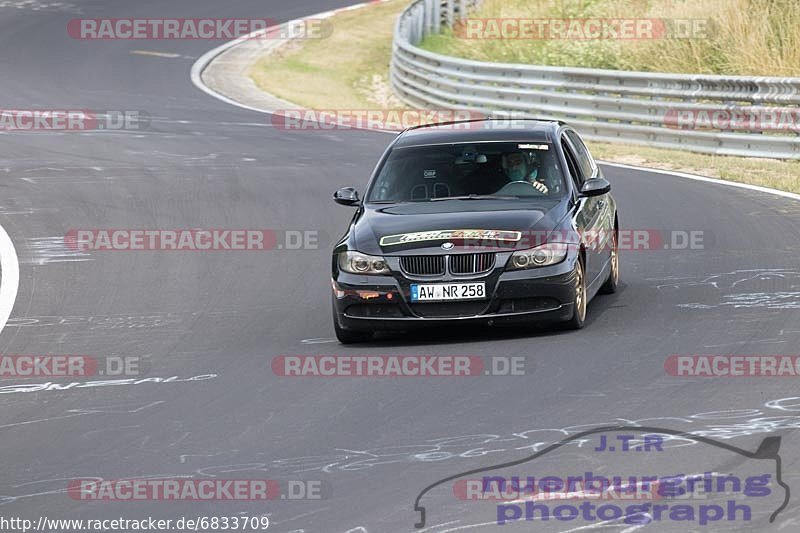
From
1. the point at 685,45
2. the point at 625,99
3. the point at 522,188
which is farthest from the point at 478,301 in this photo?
the point at 685,45

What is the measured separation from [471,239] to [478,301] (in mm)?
430

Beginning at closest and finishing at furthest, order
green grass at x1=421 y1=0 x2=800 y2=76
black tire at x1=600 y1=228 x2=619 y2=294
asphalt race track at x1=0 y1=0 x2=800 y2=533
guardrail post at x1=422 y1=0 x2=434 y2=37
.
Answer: asphalt race track at x1=0 y1=0 x2=800 y2=533
black tire at x1=600 y1=228 x2=619 y2=294
green grass at x1=421 y1=0 x2=800 y2=76
guardrail post at x1=422 y1=0 x2=434 y2=37

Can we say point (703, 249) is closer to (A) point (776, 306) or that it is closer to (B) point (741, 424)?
(A) point (776, 306)

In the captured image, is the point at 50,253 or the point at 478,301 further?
the point at 50,253

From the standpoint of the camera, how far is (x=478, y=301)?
10312 mm

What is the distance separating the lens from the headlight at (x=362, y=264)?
10484 millimetres

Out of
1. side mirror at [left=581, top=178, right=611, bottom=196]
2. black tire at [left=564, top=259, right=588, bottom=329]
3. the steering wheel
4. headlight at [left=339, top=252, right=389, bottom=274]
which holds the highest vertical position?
side mirror at [left=581, top=178, right=611, bottom=196]

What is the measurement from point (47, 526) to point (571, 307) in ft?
15.7

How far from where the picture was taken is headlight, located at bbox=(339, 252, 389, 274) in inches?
413

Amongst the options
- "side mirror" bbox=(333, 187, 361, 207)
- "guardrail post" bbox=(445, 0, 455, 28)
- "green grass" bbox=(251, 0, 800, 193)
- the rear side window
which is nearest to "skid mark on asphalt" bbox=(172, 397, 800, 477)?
"side mirror" bbox=(333, 187, 361, 207)

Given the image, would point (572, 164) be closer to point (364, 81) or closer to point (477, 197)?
point (477, 197)

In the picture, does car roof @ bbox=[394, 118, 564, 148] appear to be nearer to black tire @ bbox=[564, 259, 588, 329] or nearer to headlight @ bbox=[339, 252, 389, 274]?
black tire @ bbox=[564, 259, 588, 329]

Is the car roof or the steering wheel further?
the car roof

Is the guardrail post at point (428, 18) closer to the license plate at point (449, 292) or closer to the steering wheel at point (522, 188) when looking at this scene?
the steering wheel at point (522, 188)
